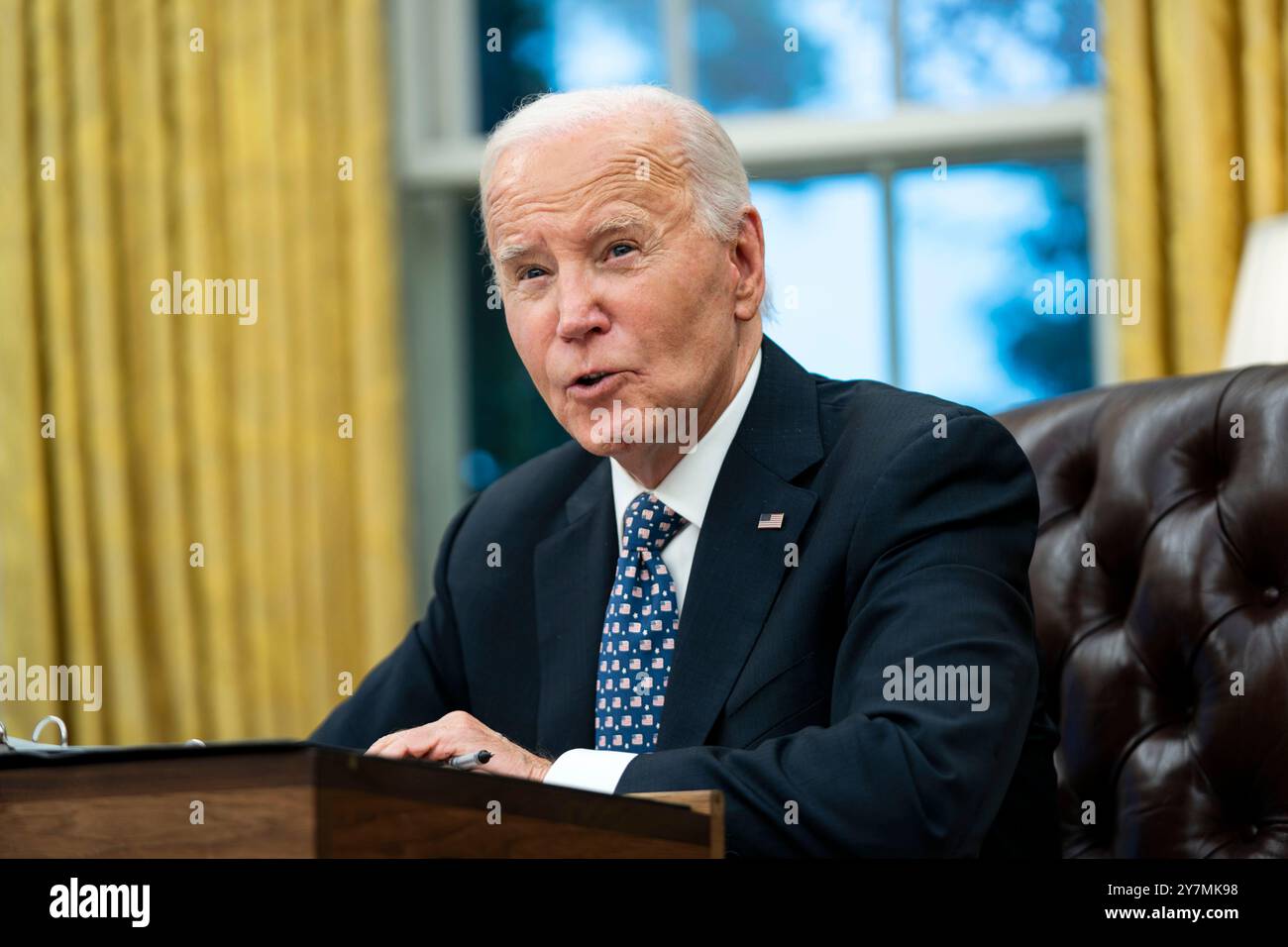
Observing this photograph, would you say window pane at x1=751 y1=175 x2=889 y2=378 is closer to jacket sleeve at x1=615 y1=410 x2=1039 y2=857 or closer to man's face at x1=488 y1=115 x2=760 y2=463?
man's face at x1=488 y1=115 x2=760 y2=463

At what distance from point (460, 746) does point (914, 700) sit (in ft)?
1.34

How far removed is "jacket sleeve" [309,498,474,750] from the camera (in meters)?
2.03

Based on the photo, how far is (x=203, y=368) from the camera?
419 cm

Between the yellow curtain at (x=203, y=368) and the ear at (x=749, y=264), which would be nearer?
the ear at (x=749, y=264)

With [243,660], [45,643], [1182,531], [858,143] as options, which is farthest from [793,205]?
[1182,531]

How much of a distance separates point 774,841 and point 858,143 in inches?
117

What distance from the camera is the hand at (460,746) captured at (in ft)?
4.75

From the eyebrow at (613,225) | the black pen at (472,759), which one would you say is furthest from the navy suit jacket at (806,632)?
the eyebrow at (613,225)

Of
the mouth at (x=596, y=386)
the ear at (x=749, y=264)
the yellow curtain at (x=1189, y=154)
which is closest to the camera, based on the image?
the mouth at (x=596, y=386)

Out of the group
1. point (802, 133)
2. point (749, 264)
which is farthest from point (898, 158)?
point (749, 264)

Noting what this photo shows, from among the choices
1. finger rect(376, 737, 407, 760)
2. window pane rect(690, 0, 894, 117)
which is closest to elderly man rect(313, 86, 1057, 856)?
finger rect(376, 737, 407, 760)

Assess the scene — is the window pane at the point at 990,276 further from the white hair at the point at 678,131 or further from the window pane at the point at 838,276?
the white hair at the point at 678,131

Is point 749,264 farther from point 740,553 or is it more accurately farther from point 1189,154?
point 1189,154

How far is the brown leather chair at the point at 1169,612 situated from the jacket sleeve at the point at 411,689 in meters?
0.74
